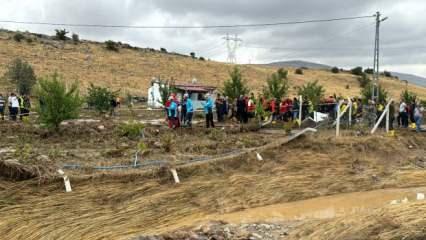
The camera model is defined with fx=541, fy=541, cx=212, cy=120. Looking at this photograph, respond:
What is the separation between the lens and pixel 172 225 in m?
10.3

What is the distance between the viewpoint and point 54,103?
1841 centimetres

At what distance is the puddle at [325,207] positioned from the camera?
449 inches

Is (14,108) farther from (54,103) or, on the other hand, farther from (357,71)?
(357,71)

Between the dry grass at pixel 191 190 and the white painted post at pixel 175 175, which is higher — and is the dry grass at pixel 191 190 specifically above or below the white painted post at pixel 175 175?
below

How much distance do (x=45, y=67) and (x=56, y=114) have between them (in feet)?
Answer: 123

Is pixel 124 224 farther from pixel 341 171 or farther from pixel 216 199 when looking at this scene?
pixel 341 171

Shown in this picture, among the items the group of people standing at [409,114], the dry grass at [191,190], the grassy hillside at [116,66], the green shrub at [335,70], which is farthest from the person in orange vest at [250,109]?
the green shrub at [335,70]

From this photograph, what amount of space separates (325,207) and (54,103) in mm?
10192

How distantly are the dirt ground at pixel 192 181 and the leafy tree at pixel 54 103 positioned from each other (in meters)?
0.58

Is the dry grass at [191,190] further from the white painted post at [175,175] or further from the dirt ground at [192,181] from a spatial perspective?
the white painted post at [175,175]

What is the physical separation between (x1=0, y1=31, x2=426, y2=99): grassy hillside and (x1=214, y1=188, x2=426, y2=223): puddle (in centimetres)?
3627

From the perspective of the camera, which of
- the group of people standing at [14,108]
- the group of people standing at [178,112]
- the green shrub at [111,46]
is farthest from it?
the green shrub at [111,46]

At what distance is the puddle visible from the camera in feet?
37.4

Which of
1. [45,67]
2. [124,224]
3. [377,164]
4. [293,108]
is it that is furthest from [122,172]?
[45,67]
